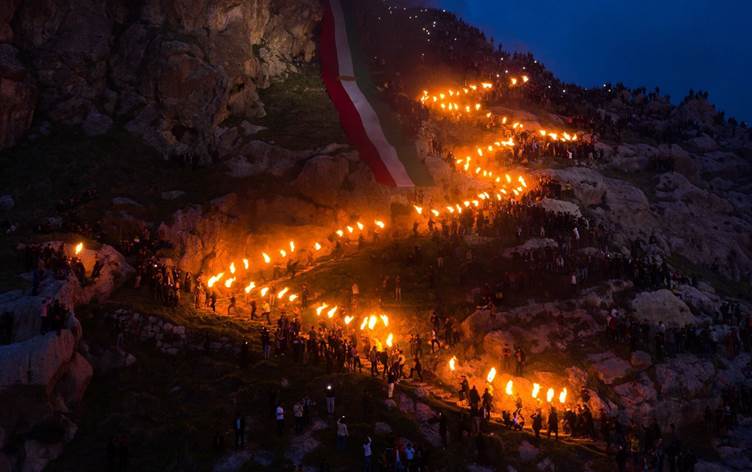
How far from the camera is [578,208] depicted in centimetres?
4444

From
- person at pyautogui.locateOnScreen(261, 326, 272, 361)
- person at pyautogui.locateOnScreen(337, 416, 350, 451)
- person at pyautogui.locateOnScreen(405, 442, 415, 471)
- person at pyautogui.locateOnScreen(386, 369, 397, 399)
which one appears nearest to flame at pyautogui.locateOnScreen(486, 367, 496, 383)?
person at pyautogui.locateOnScreen(386, 369, 397, 399)

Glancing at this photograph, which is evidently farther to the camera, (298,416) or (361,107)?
(361,107)

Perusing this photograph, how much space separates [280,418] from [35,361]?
10.2m

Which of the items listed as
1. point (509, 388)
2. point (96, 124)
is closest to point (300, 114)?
point (96, 124)

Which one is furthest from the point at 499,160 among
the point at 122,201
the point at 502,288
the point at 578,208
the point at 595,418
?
the point at 122,201

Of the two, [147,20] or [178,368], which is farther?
[147,20]

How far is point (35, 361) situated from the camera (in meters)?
22.9

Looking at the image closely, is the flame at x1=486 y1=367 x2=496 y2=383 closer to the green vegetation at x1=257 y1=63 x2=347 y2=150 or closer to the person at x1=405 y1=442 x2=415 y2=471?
the person at x1=405 y1=442 x2=415 y2=471

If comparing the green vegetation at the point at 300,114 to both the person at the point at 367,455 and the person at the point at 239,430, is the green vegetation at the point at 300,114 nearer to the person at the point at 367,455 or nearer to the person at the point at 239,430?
the person at the point at 239,430

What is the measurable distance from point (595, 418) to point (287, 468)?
15.8 m

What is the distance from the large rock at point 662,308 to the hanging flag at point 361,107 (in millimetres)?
21195

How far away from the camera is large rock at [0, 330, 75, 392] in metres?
22.5

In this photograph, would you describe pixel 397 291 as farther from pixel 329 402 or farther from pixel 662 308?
pixel 662 308

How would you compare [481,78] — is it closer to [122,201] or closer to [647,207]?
[647,207]
